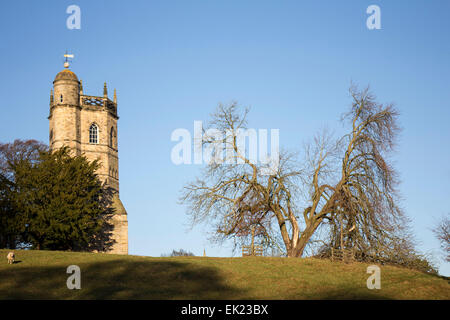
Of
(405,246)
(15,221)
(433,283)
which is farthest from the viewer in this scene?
(15,221)

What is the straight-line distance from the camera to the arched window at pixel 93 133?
2667 inches

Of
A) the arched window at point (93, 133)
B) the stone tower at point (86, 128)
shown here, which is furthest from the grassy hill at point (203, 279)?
the arched window at point (93, 133)

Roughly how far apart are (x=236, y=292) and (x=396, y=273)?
10.1 m

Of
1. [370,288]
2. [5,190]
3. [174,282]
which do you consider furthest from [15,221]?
[370,288]

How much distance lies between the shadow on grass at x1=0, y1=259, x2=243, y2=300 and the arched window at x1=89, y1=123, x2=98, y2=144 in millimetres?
35333

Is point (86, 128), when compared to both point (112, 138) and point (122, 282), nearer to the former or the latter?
point (112, 138)

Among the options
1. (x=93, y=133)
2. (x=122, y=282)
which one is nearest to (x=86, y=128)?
(x=93, y=133)

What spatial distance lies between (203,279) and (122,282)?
3899 millimetres

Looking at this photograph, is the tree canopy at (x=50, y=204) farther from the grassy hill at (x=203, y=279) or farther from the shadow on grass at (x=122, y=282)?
the shadow on grass at (x=122, y=282)

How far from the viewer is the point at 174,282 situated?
97.6 ft

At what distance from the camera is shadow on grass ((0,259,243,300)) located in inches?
1061
